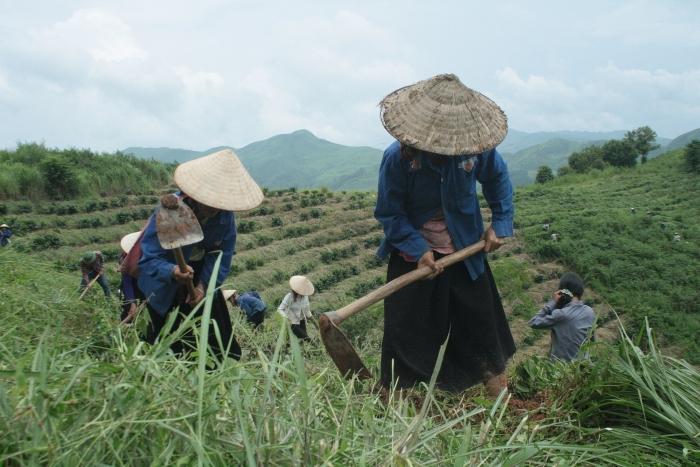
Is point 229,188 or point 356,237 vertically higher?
point 229,188

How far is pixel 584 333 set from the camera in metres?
3.82

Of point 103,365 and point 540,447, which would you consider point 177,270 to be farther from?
point 540,447

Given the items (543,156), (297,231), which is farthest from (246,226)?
(543,156)

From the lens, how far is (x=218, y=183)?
2479mm

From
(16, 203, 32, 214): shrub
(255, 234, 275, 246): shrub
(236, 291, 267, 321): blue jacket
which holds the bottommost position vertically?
(255, 234, 275, 246): shrub

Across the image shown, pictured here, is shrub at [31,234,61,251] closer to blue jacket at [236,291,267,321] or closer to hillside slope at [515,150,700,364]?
blue jacket at [236,291,267,321]

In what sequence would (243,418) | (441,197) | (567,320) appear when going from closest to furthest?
(243,418) → (441,197) → (567,320)

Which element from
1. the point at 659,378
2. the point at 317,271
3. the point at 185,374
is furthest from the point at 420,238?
the point at 317,271

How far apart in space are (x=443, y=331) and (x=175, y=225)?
4.92 feet

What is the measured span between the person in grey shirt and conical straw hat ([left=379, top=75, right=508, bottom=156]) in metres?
1.89

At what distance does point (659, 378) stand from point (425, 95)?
1529mm

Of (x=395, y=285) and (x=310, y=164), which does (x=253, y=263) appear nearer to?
(x=395, y=285)

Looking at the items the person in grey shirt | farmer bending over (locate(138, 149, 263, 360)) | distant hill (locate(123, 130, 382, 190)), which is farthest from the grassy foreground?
distant hill (locate(123, 130, 382, 190))

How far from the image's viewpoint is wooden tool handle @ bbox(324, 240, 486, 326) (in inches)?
88.1
